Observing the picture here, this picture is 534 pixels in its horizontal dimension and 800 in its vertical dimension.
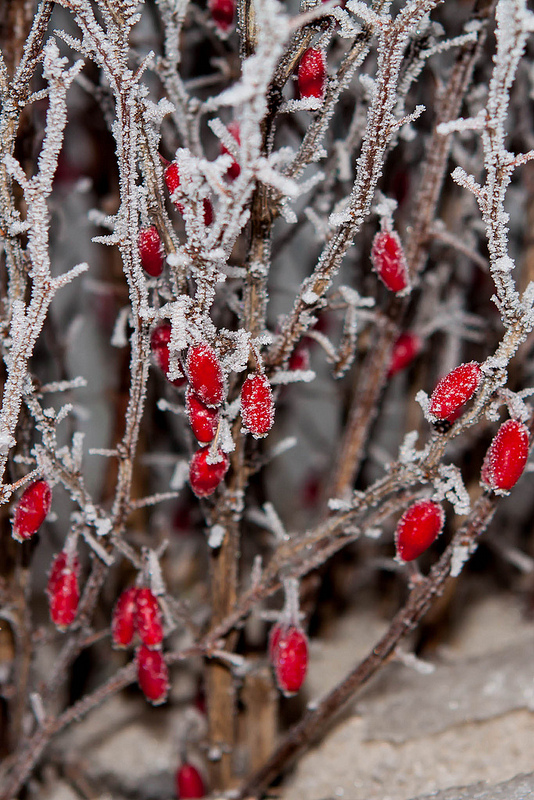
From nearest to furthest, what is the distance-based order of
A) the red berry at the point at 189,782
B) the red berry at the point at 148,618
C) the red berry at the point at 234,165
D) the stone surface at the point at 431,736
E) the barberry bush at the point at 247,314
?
the barberry bush at the point at 247,314
the red berry at the point at 234,165
the red berry at the point at 148,618
the stone surface at the point at 431,736
the red berry at the point at 189,782

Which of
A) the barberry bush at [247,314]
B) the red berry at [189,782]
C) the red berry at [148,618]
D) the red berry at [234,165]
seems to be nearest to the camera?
the barberry bush at [247,314]

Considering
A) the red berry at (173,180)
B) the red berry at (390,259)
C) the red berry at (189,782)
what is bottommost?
the red berry at (189,782)

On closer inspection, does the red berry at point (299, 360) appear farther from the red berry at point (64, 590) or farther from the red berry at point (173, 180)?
the red berry at point (64, 590)

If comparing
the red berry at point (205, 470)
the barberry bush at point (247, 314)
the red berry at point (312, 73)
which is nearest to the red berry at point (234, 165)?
the barberry bush at point (247, 314)

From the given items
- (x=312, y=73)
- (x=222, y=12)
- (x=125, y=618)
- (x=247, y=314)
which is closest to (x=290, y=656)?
(x=125, y=618)

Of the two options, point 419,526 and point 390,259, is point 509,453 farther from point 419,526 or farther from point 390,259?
point 390,259

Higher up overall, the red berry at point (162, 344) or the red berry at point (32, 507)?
the red berry at point (162, 344)
